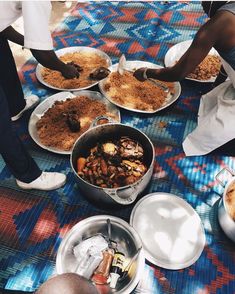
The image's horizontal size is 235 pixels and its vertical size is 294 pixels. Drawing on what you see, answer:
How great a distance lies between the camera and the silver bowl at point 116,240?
5.83 feet

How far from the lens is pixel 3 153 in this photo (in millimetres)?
2006

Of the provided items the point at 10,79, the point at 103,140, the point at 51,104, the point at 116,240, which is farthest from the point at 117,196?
the point at 10,79

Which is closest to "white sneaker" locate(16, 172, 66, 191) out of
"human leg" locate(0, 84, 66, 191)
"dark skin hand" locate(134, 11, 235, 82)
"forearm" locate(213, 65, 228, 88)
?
"human leg" locate(0, 84, 66, 191)

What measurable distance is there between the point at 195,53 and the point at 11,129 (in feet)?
4.62

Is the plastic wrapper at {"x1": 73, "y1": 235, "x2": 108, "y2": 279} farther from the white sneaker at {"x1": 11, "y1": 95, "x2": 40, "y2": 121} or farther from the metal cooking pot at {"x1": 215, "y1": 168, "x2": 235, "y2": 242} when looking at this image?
the white sneaker at {"x1": 11, "y1": 95, "x2": 40, "y2": 121}

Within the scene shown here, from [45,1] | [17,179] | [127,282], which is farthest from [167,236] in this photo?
[45,1]

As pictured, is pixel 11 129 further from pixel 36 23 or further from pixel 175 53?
pixel 175 53

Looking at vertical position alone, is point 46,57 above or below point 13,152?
above

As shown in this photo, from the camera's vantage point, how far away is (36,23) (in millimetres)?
1646

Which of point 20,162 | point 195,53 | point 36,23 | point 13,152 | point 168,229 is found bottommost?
point 168,229

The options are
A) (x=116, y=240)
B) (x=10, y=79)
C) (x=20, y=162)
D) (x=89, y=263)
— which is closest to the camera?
(x=89, y=263)

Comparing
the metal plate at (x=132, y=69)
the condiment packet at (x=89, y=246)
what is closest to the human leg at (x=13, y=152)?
the condiment packet at (x=89, y=246)

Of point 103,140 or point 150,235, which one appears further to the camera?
point 103,140

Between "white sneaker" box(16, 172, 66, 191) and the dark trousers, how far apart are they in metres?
0.05
